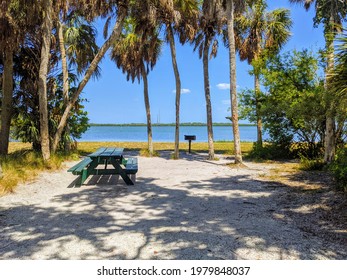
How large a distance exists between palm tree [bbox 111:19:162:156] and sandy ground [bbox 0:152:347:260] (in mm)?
9298

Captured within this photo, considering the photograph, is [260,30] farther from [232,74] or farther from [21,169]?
[21,169]

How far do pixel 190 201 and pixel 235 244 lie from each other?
2352 millimetres

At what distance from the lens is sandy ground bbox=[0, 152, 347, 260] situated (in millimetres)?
3420

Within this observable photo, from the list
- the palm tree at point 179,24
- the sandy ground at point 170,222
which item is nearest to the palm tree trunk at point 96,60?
the palm tree at point 179,24

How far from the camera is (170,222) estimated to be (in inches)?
178

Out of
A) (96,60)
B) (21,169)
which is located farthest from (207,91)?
(21,169)

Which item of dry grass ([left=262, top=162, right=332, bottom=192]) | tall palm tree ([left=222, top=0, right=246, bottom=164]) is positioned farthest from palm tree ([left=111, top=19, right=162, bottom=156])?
dry grass ([left=262, top=162, right=332, bottom=192])

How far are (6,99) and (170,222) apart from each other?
1084cm

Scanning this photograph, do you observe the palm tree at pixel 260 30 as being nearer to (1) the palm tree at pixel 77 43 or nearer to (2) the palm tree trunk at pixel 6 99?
(1) the palm tree at pixel 77 43

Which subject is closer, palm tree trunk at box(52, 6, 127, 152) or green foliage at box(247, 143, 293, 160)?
palm tree trunk at box(52, 6, 127, 152)

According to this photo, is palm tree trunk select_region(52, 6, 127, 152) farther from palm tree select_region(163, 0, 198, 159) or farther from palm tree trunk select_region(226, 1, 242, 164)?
palm tree trunk select_region(226, 1, 242, 164)

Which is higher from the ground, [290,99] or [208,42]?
[208,42]

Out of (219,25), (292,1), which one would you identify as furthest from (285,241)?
(292,1)

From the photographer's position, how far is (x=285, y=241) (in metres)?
3.70
